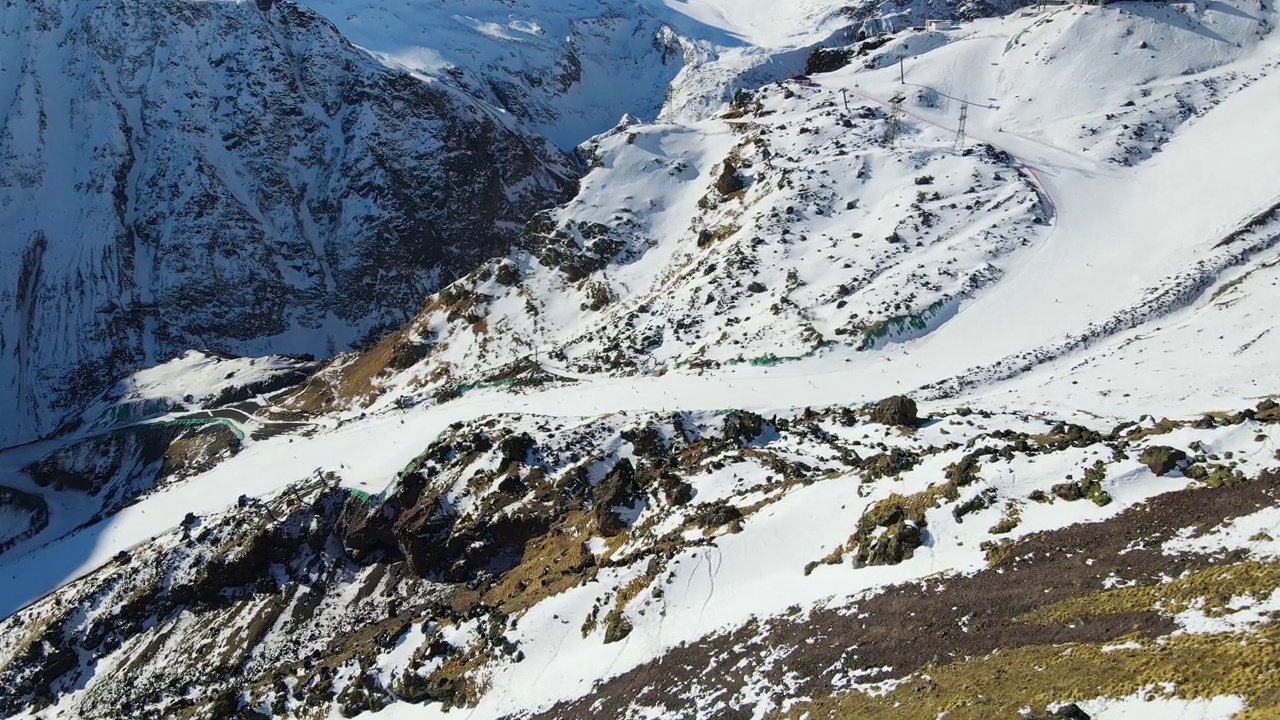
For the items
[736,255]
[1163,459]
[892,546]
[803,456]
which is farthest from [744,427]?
[736,255]

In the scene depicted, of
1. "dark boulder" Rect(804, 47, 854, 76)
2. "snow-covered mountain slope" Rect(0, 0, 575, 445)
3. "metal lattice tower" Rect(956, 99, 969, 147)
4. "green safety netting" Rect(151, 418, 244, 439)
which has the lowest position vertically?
"green safety netting" Rect(151, 418, 244, 439)

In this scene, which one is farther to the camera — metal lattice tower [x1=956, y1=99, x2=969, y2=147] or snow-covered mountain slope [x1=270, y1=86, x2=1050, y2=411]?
metal lattice tower [x1=956, y1=99, x2=969, y2=147]

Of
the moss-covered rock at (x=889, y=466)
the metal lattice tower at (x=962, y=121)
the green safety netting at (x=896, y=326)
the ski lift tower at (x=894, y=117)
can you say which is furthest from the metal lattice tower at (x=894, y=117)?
the moss-covered rock at (x=889, y=466)

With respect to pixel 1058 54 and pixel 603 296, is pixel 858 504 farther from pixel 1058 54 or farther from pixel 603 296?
pixel 1058 54

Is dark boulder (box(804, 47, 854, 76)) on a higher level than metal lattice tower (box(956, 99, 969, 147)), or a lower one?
higher

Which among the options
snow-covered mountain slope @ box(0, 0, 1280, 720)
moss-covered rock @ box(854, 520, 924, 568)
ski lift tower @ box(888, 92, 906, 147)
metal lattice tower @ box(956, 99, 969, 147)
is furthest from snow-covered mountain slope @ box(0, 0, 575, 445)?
moss-covered rock @ box(854, 520, 924, 568)

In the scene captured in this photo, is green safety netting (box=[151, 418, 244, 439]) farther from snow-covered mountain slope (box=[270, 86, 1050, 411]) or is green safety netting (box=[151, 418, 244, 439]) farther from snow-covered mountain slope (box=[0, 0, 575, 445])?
snow-covered mountain slope (box=[0, 0, 575, 445])

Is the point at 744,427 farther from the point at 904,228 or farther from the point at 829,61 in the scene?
the point at 829,61

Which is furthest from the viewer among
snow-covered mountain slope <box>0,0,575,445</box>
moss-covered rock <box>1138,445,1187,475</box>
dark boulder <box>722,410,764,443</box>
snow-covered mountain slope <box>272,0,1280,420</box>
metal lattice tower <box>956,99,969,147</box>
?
snow-covered mountain slope <box>0,0,575,445</box>
